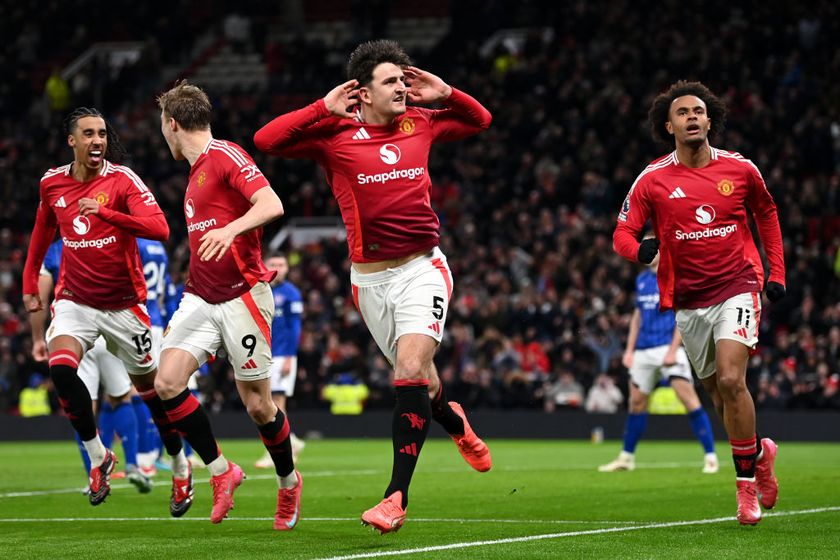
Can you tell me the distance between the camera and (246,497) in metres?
11.8

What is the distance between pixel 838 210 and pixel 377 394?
8558 millimetres

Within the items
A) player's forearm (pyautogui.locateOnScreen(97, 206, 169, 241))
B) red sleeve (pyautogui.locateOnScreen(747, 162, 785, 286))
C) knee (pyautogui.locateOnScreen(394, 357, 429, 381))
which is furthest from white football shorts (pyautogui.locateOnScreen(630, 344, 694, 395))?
knee (pyautogui.locateOnScreen(394, 357, 429, 381))

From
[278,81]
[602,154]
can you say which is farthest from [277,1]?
[602,154]

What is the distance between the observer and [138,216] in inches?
382

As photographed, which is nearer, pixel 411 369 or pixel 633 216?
pixel 411 369

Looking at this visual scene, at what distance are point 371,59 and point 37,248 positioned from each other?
11.2 ft

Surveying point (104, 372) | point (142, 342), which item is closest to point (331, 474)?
point (104, 372)

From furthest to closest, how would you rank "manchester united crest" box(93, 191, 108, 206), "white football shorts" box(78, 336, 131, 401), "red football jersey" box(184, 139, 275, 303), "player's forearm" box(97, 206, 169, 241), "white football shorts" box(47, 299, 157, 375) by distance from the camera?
1. "white football shorts" box(78, 336, 131, 401)
2. "white football shorts" box(47, 299, 157, 375)
3. "manchester united crest" box(93, 191, 108, 206)
4. "player's forearm" box(97, 206, 169, 241)
5. "red football jersey" box(184, 139, 275, 303)

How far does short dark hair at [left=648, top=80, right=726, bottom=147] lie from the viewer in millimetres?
9461

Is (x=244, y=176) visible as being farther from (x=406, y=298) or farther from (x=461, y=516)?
(x=461, y=516)

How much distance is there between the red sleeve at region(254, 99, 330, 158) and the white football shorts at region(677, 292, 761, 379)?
272 centimetres

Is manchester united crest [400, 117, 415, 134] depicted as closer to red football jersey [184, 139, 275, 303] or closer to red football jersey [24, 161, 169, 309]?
red football jersey [184, 139, 275, 303]

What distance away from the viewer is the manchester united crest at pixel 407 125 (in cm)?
854

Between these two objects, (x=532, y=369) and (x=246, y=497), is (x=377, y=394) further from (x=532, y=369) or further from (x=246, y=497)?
(x=246, y=497)
